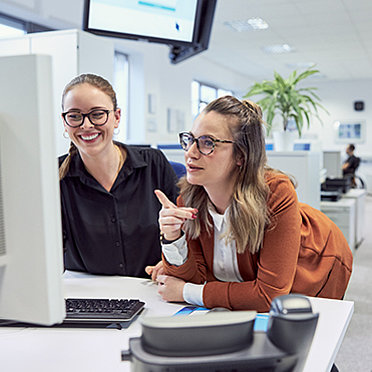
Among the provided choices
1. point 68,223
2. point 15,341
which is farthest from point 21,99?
point 68,223

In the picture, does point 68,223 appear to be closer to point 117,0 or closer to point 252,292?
point 252,292

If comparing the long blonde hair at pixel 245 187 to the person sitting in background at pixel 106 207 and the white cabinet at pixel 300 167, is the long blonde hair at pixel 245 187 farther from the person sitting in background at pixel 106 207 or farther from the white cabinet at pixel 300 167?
the white cabinet at pixel 300 167

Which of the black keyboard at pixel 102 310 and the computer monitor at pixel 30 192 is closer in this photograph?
the computer monitor at pixel 30 192

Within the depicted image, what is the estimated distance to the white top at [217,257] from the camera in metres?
1.25

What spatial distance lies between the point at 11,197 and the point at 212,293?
713 millimetres

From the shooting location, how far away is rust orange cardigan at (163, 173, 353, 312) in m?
1.21

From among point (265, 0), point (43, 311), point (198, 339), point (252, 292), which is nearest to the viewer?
point (198, 339)

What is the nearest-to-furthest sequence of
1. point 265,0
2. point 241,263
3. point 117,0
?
point 241,263
point 117,0
point 265,0

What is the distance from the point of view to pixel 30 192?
621 millimetres

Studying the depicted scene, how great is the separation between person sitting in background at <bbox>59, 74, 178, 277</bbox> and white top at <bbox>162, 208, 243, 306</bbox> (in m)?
0.30

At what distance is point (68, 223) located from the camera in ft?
5.11

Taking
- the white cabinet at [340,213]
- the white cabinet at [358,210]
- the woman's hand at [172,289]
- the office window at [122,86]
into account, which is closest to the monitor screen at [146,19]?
the woman's hand at [172,289]

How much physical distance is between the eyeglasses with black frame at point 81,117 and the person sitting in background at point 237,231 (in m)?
0.33

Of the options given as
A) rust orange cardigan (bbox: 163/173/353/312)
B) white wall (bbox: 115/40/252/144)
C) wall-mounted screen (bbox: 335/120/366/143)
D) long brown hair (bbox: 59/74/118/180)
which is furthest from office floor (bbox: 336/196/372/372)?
wall-mounted screen (bbox: 335/120/366/143)
